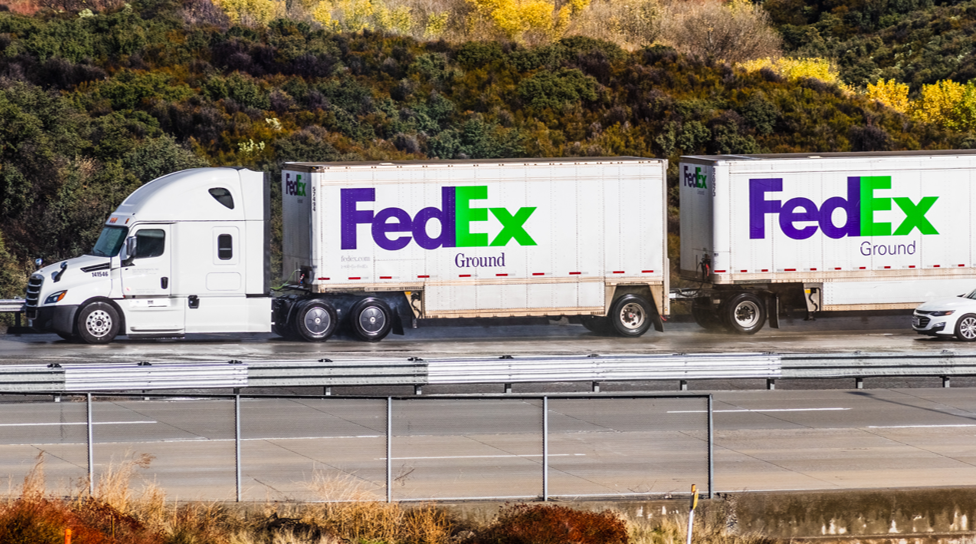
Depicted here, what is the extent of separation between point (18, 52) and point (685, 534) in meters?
41.0

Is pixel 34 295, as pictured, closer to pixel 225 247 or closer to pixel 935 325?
pixel 225 247

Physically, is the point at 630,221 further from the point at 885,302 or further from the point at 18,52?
the point at 18,52

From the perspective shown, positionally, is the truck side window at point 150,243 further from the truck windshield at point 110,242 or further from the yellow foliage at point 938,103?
the yellow foliage at point 938,103

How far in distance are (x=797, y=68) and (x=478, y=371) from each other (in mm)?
40016

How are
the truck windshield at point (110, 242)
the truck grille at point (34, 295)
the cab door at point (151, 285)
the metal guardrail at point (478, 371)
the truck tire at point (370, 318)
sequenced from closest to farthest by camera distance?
the metal guardrail at point (478, 371) → the truck grille at point (34, 295) → the cab door at point (151, 285) → the truck windshield at point (110, 242) → the truck tire at point (370, 318)

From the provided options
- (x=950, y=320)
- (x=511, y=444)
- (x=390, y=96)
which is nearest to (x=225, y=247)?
(x=511, y=444)

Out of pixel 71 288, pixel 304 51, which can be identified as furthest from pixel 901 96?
pixel 71 288

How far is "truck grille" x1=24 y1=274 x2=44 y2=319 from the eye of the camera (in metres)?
23.5

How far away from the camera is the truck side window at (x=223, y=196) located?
79.2 ft

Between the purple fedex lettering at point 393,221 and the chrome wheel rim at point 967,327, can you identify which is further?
the chrome wheel rim at point 967,327

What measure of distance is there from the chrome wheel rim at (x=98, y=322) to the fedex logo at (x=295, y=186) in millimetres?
4405

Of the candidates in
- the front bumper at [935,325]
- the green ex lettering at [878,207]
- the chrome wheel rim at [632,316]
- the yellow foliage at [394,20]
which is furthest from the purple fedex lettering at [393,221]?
the yellow foliage at [394,20]

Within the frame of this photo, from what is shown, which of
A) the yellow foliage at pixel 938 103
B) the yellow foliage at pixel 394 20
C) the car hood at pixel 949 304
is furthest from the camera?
the yellow foliage at pixel 394 20

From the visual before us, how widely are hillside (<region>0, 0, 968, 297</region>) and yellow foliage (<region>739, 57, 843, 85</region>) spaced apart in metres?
1.67
